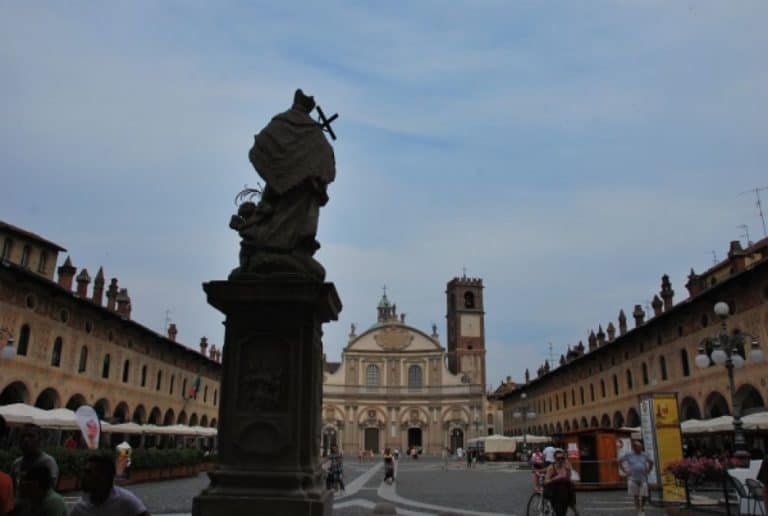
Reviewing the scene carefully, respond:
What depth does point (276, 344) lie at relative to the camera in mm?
6363

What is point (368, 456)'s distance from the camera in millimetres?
66375

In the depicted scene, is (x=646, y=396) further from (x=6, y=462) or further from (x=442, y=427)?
(x=442, y=427)

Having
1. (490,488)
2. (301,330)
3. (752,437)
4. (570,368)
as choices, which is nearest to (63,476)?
(490,488)

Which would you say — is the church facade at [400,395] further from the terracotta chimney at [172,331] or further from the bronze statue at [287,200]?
the bronze statue at [287,200]

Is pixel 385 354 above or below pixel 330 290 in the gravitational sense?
above

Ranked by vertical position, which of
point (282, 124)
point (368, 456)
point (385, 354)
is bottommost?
point (368, 456)

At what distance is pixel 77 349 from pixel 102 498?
94.4 feet

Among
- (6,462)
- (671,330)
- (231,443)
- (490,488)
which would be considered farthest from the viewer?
(671,330)

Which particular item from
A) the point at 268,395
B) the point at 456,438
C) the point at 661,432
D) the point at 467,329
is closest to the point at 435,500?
the point at 661,432

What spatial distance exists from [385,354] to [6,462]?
A: 65634 millimetres

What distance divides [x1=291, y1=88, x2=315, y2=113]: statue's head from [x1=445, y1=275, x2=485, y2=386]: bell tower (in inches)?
2947

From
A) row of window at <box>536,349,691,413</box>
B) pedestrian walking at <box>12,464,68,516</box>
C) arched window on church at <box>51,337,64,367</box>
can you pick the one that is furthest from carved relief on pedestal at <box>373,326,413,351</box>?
pedestrian walking at <box>12,464,68,516</box>

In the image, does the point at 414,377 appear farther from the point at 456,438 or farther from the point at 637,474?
the point at 637,474

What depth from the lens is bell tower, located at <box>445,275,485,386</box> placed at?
271 feet
